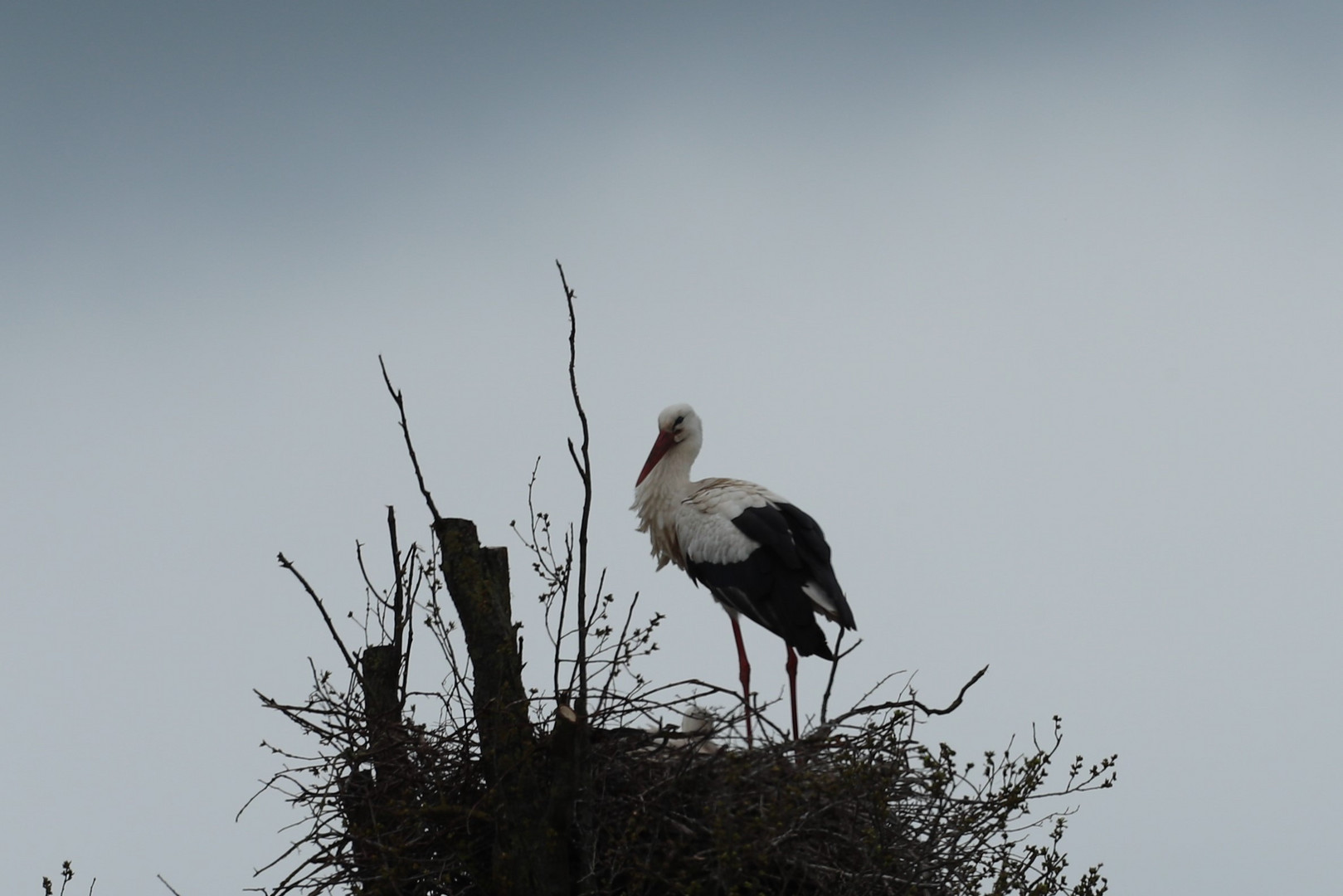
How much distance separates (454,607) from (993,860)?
6.81ft

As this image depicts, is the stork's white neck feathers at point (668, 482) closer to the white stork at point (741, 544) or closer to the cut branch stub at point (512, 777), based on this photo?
the white stork at point (741, 544)

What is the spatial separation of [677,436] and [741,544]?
1.00m

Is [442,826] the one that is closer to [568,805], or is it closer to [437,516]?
[568,805]

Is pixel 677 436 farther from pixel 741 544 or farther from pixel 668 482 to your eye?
pixel 741 544

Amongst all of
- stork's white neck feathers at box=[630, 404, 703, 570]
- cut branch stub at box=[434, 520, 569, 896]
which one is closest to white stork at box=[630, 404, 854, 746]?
stork's white neck feathers at box=[630, 404, 703, 570]

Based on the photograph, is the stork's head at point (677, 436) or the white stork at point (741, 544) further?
the stork's head at point (677, 436)

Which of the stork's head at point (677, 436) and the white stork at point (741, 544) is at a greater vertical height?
the stork's head at point (677, 436)

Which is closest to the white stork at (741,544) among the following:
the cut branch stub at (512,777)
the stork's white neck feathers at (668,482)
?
the stork's white neck feathers at (668,482)

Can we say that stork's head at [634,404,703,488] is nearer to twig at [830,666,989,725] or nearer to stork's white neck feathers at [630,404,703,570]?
stork's white neck feathers at [630,404,703,570]

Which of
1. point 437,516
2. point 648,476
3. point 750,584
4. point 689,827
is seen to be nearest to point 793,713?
point 750,584

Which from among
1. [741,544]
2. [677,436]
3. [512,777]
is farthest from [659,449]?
[512,777]

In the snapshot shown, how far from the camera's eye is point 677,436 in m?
7.81

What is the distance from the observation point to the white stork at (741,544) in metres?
6.77

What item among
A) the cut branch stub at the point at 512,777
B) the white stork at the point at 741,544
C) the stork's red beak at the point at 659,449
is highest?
the stork's red beak at the point at 659,449
